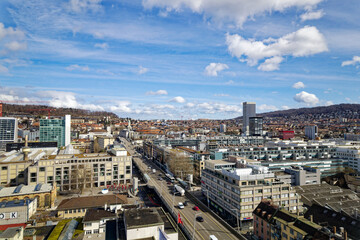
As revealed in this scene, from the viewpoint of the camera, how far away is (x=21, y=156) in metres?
112

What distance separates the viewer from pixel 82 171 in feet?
296

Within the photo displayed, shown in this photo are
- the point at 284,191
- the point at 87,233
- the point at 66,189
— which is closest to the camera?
the point at 87,233

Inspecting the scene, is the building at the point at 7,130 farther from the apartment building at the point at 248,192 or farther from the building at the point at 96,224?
the apartment building at the point at 248,192

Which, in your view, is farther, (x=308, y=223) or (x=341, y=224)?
(x=341, y=224)

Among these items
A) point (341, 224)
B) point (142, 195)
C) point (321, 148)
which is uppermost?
point (321, 148)

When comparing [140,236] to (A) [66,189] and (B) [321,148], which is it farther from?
(B) [321,148]

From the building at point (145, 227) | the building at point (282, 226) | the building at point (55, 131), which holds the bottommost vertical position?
the building at point (282, 226)

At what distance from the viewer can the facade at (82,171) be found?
87.8 m

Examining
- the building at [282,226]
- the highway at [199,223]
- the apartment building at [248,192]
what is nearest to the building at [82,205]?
the highway at [199,223]

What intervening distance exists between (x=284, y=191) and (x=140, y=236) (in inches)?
1673

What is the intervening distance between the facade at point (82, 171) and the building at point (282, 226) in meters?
62.9

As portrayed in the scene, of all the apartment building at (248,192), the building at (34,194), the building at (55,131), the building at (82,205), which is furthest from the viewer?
the building at (55,131)

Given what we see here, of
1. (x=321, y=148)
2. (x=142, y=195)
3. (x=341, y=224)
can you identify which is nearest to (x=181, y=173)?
(x=142, y=195)

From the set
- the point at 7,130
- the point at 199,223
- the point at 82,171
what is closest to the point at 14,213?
the point at 82,171
